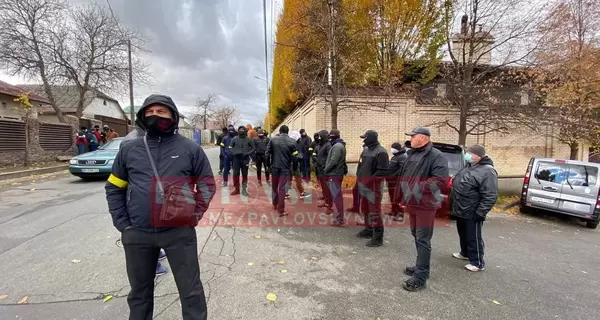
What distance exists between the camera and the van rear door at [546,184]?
667 cm

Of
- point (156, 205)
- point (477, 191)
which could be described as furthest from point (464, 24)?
point (156, 205)

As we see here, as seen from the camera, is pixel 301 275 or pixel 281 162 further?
pixel 281 162

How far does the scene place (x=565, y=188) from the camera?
6.56 meters

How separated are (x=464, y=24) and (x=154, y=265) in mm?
10502

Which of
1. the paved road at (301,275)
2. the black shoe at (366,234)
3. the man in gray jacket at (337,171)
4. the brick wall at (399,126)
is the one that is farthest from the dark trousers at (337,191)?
the brick wall at (399,126)

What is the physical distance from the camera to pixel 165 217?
199cm

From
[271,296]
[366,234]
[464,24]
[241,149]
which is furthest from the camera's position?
[464,24]

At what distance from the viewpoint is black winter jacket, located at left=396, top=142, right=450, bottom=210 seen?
3238mm

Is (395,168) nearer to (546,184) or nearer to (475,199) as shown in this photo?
(475,199)

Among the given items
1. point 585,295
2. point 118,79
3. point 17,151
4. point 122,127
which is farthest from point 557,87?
point 122,127

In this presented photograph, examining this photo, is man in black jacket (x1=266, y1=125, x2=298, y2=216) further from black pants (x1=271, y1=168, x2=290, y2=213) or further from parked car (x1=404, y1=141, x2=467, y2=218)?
parked car (x1=404, y1=141, x2=467, y2=218)

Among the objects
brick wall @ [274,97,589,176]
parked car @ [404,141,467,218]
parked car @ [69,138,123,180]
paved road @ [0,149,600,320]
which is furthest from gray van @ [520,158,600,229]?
parked car @ [69,138,123,180]

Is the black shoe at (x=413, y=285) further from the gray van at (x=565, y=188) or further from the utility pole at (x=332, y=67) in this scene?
the utility pole at (x=332, y=67)

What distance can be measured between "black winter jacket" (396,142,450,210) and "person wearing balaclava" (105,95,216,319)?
2421 mm
